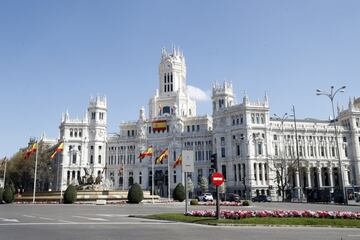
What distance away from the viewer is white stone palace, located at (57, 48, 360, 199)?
9288 centimetres

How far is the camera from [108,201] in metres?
55.5

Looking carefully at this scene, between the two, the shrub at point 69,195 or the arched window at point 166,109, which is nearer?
the shrub at point 69,195

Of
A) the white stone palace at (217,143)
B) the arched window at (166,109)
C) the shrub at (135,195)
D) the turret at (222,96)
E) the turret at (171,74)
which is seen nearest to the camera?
the shrub at (135,195)

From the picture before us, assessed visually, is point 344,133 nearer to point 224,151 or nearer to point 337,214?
point 224,151

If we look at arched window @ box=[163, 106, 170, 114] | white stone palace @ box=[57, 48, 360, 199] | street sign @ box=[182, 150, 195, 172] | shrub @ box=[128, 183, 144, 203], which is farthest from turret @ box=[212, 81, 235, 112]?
street sign @ box=[182, 150, 195, 172]

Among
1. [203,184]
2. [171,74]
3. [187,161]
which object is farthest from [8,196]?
[171,74]

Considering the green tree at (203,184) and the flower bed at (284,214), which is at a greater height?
the green tree at (203,184)

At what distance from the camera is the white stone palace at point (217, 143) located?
92875 millimetres

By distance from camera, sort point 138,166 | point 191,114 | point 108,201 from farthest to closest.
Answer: point 191,114
point 138,166
point 108,201

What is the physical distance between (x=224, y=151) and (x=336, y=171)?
Result: 33201 mm

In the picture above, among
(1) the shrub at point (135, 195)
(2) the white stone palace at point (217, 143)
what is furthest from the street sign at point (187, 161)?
(2) the white stone palace at point (217, 143)

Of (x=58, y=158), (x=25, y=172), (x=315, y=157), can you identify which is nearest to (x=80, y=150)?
(x=58, y=158)

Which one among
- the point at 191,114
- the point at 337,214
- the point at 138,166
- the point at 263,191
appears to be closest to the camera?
the point at 337,214

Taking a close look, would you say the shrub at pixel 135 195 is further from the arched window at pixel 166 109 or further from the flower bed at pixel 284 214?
the arched window at pixel 166 109
